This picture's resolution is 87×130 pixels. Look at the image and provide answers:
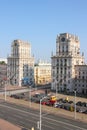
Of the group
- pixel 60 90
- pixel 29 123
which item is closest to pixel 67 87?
pixel 60 90

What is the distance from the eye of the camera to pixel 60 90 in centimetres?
12288

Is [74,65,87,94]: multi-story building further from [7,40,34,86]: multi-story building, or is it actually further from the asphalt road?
the asphalt road

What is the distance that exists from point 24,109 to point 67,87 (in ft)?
143

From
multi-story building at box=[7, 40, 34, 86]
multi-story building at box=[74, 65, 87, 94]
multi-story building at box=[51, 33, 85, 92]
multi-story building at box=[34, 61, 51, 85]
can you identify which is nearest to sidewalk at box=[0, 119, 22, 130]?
multi-story building at box=[51, 33, 85, 92]

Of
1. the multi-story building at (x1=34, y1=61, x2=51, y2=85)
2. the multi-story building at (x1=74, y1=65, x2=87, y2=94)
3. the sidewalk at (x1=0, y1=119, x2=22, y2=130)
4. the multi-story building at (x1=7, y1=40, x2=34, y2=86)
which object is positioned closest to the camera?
the sidewalk at (x1=0, y1=119, x2=22, y2=130)

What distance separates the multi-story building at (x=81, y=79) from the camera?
381 feet

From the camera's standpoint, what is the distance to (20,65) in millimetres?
145500

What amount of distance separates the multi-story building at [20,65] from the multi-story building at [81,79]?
40072 millimetres

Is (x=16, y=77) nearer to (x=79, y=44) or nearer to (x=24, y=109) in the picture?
(x=79, y=44)

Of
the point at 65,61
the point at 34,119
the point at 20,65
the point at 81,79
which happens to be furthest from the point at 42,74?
the point at 34,119

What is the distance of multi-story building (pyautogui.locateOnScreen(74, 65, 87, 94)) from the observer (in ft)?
381

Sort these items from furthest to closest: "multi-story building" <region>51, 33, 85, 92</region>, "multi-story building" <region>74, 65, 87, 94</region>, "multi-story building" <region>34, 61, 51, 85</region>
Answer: "multi-story building" <region>34, 61, 51, 85</region>, "multi-story building" <region>51, 33, 85, 92</region>, "multi-story building" <region>74, 65, 87, 94</region>

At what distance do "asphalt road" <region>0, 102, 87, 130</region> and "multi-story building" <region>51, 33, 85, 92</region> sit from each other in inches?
1681

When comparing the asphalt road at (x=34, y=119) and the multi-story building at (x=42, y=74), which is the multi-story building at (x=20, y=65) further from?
the asphalt road at (x=34, y=119)
